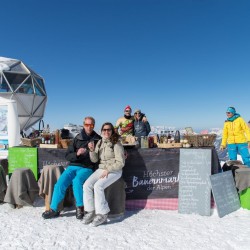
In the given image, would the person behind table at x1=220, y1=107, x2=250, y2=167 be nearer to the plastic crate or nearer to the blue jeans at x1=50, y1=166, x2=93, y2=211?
the plastic crate

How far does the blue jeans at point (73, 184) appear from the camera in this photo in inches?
150

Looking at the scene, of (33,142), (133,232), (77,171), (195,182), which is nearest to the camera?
(133,232)

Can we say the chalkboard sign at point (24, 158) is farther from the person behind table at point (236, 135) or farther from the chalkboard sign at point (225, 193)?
the person behind table at point (236, 135)

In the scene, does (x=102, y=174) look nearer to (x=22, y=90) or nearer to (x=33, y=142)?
(x=33, y=142)

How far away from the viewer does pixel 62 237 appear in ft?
10.3

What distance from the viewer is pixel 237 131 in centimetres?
558

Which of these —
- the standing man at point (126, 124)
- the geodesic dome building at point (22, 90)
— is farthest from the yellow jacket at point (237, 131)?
the geodesic dome building at point (22, 90)

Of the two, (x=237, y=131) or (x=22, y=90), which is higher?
Answer: (x=22, y=90)

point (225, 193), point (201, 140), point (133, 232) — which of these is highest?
point (201, 140)

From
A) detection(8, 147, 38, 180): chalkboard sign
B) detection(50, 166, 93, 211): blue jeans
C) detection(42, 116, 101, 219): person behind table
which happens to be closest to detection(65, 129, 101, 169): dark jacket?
detection(42, 116, 101, 219): person behind table

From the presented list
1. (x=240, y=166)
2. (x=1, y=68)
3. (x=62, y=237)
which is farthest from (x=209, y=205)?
(x=1, y=68)

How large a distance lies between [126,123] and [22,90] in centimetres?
1449

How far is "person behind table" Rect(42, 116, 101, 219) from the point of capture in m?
3.81

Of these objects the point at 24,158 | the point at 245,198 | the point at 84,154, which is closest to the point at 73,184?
the point at 84,154
